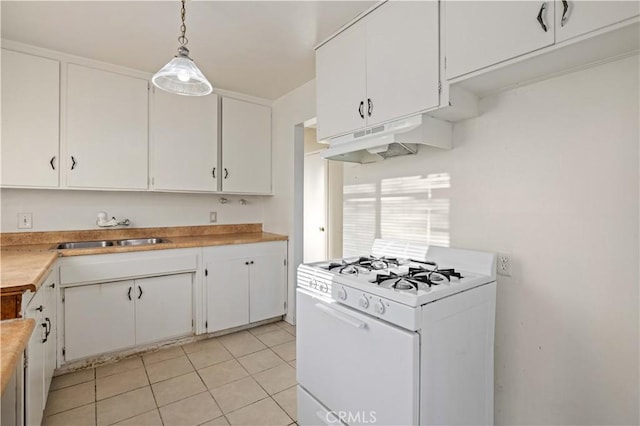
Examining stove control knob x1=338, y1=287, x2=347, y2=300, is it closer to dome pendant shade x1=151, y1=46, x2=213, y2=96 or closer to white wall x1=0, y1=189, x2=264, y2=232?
dome pendant shade x1=151, y1=46, x2=213, y2=96

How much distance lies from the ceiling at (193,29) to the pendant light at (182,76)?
9.8 inches

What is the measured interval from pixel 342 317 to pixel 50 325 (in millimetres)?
1937

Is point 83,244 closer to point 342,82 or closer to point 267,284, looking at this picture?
point 267,284

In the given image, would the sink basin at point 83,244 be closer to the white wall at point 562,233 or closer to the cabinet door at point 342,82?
the cabinet door at point 342,82

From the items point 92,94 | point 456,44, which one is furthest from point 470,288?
point 92,94

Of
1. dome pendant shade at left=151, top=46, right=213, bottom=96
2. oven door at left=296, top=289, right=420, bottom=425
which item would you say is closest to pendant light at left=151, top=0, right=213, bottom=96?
dome pendant shade at left=151, top=46, right=213, bottom=96

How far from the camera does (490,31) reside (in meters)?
1.28

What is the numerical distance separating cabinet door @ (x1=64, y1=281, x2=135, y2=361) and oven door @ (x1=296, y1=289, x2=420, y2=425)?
5.03 feet

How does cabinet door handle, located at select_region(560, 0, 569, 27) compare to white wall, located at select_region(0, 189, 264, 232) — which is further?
white wall, located at select_region(0, 189, 264, 232)

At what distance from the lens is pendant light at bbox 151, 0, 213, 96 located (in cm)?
154

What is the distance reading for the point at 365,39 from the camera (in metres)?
1.82

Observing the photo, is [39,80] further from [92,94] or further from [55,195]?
[55,195]

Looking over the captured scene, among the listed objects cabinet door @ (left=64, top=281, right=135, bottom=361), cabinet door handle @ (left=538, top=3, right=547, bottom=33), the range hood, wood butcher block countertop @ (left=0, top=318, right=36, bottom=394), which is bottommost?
cabinet door @ (left=64, top=281, right=135, bottom=361)

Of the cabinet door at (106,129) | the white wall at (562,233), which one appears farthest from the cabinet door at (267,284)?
the white wall at (562,233)
